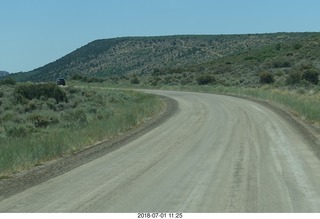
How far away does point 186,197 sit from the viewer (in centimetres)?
1003

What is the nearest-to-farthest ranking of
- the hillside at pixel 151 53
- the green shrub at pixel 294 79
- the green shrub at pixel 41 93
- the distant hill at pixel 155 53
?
the green shrub at pixel 41 93 < the green shrub at pixel 294 79 < the distant hill at pixel 155 53 < the hillside at pixel 151 53

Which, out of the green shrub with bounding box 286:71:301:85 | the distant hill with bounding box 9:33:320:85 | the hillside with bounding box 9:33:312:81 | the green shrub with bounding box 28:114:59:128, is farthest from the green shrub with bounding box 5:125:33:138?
the hillside with bounding box 9:33:312:81

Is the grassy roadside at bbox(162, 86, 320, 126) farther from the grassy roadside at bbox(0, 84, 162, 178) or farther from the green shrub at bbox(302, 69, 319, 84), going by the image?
the green shrub at bbox(302, 69, 319, 84)

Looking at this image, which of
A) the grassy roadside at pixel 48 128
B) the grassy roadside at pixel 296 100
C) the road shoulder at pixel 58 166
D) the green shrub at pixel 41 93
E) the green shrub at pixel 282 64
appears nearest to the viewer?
the road shoulder at pixel 58 166

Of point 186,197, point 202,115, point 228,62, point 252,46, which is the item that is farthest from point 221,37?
point 186,197

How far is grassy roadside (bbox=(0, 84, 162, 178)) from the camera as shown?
15578 millimetres

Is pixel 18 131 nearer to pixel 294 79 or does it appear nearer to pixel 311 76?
pixel 294 79

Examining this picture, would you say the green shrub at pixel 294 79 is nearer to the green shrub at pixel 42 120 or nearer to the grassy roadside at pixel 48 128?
the grassy roadside at pixel 48 128

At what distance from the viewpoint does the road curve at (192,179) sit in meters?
9.41

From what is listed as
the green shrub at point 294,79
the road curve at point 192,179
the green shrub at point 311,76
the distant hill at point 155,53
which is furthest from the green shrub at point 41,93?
the distant hill at point 155,53

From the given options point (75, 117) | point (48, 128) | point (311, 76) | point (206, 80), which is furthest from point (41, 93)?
point (206, 80)

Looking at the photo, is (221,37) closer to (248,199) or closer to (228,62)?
(228,62)

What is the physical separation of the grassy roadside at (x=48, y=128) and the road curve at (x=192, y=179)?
168cm

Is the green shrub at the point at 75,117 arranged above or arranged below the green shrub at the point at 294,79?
below
